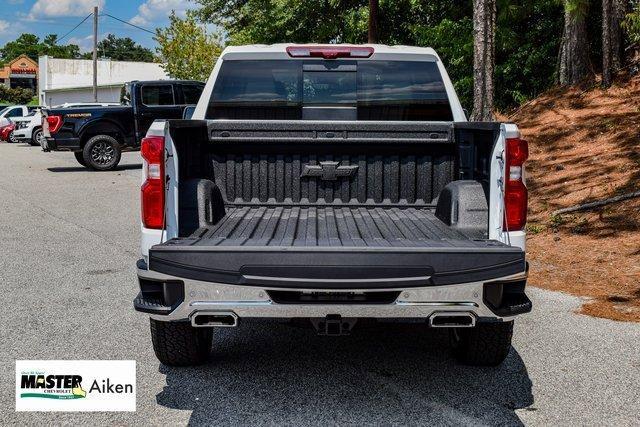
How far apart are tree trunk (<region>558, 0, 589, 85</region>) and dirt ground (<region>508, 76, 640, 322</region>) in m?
0.42

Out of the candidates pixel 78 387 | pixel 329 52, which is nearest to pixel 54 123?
pixel 329 52

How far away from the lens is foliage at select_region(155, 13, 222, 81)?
53.7 m

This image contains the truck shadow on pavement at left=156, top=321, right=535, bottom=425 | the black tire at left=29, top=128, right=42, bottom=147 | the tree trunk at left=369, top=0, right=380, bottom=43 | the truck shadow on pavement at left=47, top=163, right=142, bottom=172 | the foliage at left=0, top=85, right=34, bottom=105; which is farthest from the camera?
the foliage at left=0, top=85, right=34, bottom=105

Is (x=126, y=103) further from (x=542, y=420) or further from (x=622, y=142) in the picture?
(x=542, y=420)

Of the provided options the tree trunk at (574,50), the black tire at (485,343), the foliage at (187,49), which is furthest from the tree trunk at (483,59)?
the foliage at (187,49)

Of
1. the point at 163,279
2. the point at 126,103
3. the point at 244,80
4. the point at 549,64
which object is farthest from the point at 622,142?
the point at 126,103

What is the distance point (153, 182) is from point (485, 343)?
222 cm

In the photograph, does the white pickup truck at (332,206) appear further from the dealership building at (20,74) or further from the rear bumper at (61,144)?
the dealership building at (20,74)

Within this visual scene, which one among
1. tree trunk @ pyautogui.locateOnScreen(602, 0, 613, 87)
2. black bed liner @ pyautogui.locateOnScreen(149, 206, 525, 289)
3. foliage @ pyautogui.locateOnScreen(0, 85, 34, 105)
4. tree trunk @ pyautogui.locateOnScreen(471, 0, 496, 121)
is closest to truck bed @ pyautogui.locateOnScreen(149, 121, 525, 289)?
black bed liner @ pyautogui.locateOnScreen(149, 206, 525, 289)

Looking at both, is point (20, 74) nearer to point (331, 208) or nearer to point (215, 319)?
point (331, 208)

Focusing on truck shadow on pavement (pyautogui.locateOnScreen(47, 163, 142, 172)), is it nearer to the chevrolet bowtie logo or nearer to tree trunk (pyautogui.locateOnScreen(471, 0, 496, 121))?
tree trunk (pyautogui.locateOnScreen(471, 0, 496, 121))

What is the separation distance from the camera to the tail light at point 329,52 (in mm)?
6016

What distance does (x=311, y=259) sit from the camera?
3.79 meters

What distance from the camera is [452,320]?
401cm
